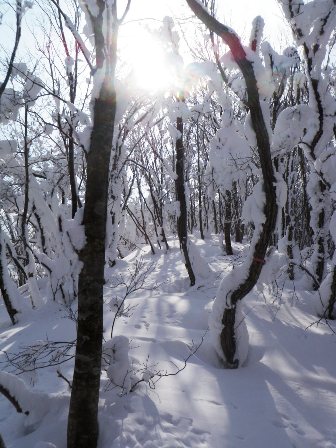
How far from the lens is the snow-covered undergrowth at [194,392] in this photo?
3.44m

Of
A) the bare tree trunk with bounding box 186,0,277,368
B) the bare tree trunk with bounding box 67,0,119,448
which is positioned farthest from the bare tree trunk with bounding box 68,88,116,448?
the bare tree trunk with bounding box 186,0,277,368

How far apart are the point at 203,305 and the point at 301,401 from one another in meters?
4.06

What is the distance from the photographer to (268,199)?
14.3 feet

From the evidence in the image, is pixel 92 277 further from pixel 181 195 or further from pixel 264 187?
pixel 181 195

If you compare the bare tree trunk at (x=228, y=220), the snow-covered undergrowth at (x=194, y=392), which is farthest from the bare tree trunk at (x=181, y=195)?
the snow-covered undergrowth at (x=194, y=392)

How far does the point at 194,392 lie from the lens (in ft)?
13.7

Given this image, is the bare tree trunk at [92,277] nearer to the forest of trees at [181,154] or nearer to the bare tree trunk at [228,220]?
the forest of trees at [181,154]

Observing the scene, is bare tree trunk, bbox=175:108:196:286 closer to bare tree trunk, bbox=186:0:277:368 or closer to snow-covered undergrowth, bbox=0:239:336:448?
snow-covered undergrowth, bbox=0:239:336:448

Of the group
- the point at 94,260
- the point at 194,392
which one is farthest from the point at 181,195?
the point at 94,260

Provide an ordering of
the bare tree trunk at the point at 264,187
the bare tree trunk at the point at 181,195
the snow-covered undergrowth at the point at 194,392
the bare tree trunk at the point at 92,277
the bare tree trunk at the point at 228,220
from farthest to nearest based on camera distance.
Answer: the bare tree trunk at the point at 228,220 → the bare tree trunk at the point at 181,195 → the bare tree trunk at the point at 264,187 → the snow-covered undergrowth at the point at 194,392 → the bare tree trunk at the point at 92,277

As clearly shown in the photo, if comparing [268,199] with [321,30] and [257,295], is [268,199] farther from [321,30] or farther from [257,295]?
[257,295]

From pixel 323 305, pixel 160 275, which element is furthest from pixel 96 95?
pixel 160 275

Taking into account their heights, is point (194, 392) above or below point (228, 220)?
below

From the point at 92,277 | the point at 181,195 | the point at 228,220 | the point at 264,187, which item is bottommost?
the point at 92,277
